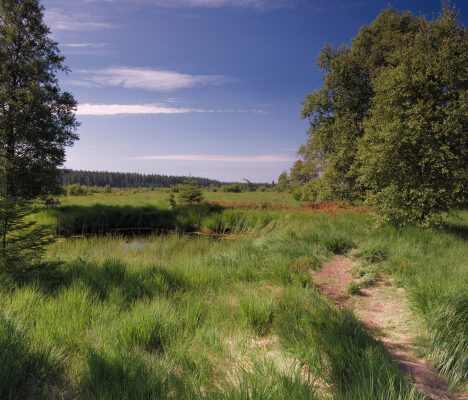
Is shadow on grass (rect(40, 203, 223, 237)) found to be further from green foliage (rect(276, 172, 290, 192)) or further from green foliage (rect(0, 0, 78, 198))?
green foliage (rect(276, 172, 290, 192))

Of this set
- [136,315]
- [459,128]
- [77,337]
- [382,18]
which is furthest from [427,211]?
[382,18]

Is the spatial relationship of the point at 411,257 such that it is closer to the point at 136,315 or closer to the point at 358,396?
the point at 358,396

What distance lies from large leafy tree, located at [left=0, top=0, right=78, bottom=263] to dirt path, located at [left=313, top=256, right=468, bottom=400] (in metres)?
18.7

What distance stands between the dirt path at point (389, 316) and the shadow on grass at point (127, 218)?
11.3m

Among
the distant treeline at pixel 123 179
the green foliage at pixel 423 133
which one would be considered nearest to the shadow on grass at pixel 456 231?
the green foliage at pixel 423 133

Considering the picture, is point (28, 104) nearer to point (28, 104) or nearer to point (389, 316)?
point (28, 104)

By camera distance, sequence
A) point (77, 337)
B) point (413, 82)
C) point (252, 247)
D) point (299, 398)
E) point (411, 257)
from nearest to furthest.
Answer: point (299, 398), point (77, 337), point (411, 257), point (413, 82), point (252, 247)

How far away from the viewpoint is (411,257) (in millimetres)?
5883

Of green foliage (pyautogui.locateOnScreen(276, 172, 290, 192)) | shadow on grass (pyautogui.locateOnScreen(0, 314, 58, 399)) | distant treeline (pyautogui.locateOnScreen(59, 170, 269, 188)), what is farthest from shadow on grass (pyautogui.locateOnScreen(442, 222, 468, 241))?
distant treeline (pyautogui.locateOnScreen(59, 170, 269, 188))

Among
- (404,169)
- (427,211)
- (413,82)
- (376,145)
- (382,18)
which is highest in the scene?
(382,18)

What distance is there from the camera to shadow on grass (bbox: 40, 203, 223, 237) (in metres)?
14.8

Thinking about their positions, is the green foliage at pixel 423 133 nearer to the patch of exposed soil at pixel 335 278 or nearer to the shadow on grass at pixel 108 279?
the patch of exposed soil at pixel 335 278

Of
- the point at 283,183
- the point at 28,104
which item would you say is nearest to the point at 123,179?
the point at 283,183

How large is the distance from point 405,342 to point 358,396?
1843mm
